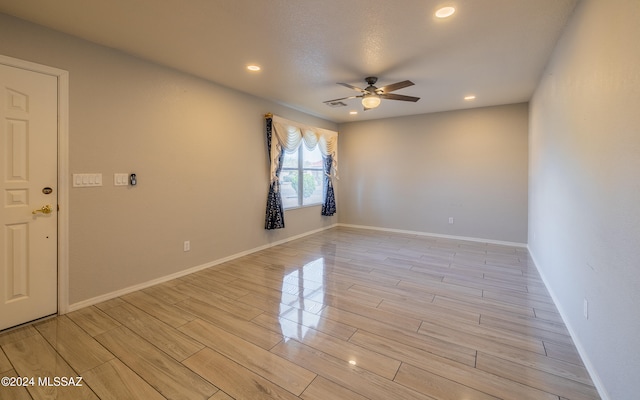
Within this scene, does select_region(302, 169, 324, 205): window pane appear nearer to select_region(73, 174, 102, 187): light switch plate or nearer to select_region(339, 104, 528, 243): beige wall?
select_region(339, 104, 528, 243): beige wall

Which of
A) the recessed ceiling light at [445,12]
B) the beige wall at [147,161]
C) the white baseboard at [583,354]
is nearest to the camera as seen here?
the white baseboard at [583,354]

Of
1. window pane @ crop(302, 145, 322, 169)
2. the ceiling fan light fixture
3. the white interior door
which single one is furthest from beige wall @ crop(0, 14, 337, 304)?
the ceiling fan light fixture

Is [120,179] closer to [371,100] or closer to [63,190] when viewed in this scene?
[63,190]

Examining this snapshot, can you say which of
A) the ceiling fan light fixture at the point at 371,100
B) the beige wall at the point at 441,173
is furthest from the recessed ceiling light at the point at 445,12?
the beige wall at the point at 441,173

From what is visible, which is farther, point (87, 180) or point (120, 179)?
point (120, 179)

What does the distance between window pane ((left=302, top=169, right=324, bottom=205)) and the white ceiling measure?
2.44 meters

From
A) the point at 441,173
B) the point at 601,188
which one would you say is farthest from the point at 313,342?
the point at 441,173

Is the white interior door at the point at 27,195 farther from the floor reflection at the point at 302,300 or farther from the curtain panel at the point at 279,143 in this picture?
the curtain panel at the point at 279,143

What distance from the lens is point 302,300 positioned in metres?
2.85

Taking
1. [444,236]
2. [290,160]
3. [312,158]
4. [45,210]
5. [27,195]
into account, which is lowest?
[444,236]

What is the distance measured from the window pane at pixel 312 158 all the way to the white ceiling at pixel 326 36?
2.08m

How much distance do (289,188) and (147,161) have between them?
2.72 m

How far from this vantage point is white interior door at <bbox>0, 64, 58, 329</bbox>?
7.43ft

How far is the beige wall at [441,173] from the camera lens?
503 centimetres
